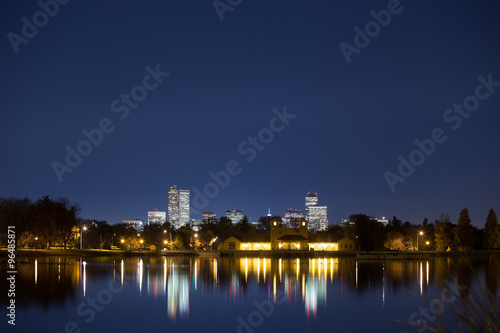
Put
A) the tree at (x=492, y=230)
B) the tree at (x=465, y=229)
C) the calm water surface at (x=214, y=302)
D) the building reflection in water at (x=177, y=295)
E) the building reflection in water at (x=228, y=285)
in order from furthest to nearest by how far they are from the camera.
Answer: the tree at (x=492, y=230)
the tree at (x=465, y=229)
the building reflection in water at (x=228, y=285)
the building reflection in water at (x=177, y=295)
the calm water surface at (x=214, y=302)

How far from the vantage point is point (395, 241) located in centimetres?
8056

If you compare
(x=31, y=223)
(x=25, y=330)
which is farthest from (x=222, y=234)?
(x=25, y=330)

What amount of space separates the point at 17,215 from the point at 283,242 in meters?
45.2

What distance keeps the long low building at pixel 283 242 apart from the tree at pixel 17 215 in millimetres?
34701

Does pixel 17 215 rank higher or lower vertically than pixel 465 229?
higher

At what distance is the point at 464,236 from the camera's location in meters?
76.6

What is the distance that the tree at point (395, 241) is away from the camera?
80.4 m

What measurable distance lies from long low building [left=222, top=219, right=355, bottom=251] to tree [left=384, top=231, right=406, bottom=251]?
7.22m

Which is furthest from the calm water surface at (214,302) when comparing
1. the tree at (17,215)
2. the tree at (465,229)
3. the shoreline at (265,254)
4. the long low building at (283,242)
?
the long low building at (283,242)

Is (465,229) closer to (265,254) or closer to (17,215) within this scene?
(265,254)

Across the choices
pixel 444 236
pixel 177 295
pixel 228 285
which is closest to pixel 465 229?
pixel 444 236

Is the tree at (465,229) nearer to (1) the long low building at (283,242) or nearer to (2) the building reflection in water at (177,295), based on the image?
(1) the long low building at (283,242)

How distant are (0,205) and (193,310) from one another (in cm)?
4563

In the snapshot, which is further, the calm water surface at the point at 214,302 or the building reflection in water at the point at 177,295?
the building reflection in water at the point at 177,295
